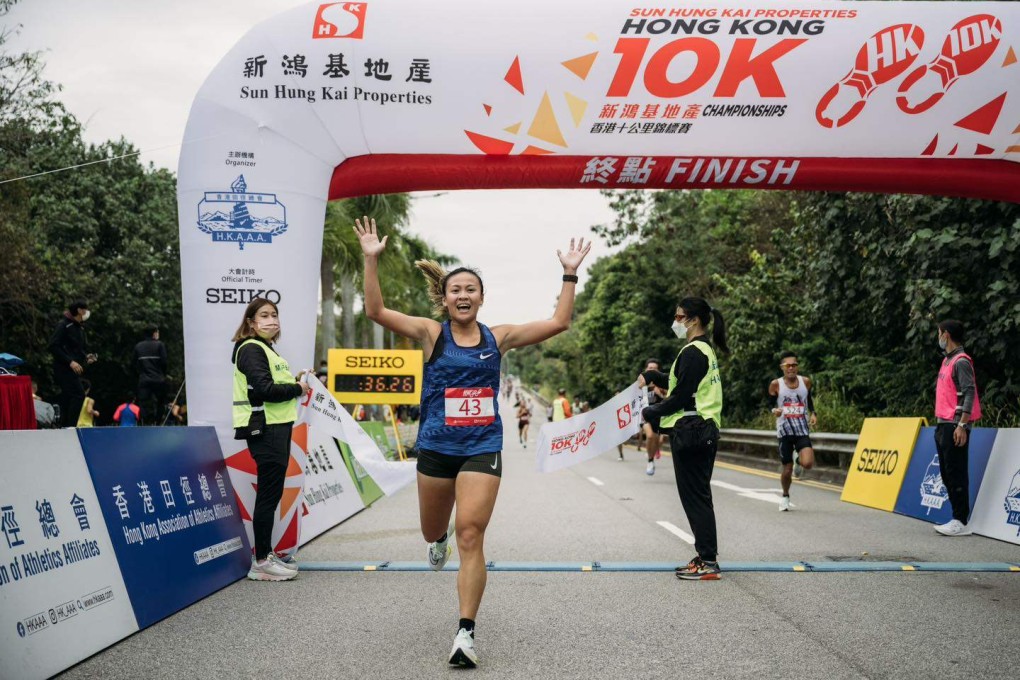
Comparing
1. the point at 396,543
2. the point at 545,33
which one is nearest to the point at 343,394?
the point at 396,543

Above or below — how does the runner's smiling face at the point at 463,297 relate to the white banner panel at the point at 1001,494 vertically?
above

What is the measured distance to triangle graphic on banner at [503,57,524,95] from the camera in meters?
7.58

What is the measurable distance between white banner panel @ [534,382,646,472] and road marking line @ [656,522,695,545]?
169cm

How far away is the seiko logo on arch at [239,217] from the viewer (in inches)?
289

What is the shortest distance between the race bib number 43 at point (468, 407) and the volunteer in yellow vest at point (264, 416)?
2.15 m

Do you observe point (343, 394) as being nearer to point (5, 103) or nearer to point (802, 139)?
point (5, 103)

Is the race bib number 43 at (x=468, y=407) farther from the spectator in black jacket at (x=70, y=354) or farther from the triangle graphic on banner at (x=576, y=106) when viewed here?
the spectator in black jacket at (x=70, y=354)

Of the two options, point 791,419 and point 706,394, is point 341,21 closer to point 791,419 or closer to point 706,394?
point 706,394

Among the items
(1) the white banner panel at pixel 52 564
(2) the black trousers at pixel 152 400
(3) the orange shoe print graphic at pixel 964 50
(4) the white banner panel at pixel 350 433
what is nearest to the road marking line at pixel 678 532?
(4) the white banner panel at pixel 350 433

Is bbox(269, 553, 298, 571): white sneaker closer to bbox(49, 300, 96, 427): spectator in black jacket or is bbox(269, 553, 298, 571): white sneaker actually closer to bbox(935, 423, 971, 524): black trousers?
bbox(49, 300, 96, 427): spectator in black jacket

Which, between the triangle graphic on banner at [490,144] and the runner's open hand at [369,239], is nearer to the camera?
the runner's open hand at [369,239]

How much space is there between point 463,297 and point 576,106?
3.53 meters

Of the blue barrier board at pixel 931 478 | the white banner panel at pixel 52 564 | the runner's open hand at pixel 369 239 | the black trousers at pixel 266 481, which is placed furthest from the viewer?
the blue barrier board at pixel 931 478

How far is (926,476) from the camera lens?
9773 mm
